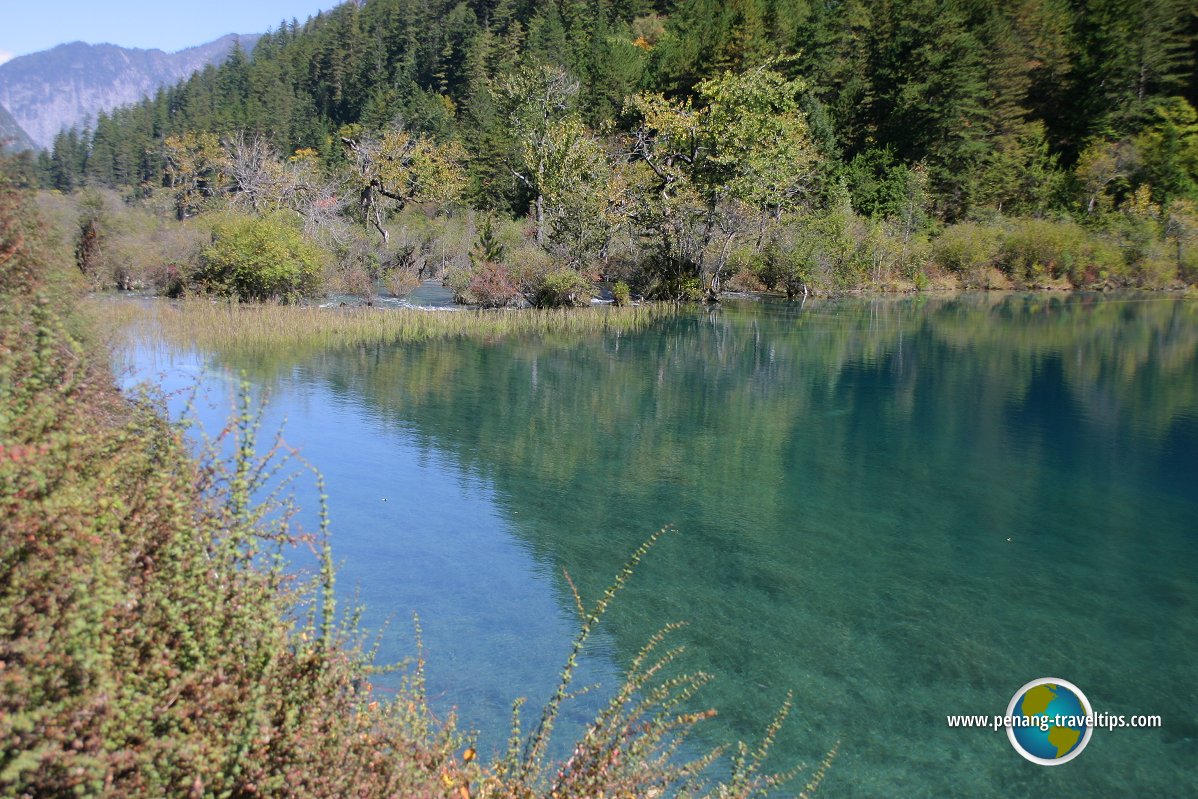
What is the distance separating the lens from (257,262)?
2242cm

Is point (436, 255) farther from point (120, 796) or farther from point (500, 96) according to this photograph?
point (120, 796)

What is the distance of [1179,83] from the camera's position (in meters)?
52.7

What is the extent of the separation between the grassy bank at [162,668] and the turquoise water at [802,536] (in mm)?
1897

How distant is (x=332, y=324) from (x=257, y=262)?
159 inches

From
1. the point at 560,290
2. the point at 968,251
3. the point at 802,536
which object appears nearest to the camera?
the point at 802,536

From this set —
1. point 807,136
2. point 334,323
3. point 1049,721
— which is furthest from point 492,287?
point 807,136

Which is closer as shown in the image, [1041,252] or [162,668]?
[162,668]

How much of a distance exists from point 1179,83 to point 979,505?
57193mm

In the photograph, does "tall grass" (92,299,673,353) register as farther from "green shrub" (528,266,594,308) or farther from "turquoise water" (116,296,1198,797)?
"turquoise water" (116,296,1198,797)

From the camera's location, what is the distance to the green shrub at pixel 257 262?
73.6 ft

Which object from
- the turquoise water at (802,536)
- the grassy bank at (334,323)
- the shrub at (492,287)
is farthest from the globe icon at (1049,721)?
the shrub at (492,287)

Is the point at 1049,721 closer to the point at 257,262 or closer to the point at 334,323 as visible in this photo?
the point at 334,323

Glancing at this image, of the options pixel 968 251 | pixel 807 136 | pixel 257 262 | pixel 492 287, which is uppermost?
pixel 807 136

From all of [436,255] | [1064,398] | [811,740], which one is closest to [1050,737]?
[811,740]
